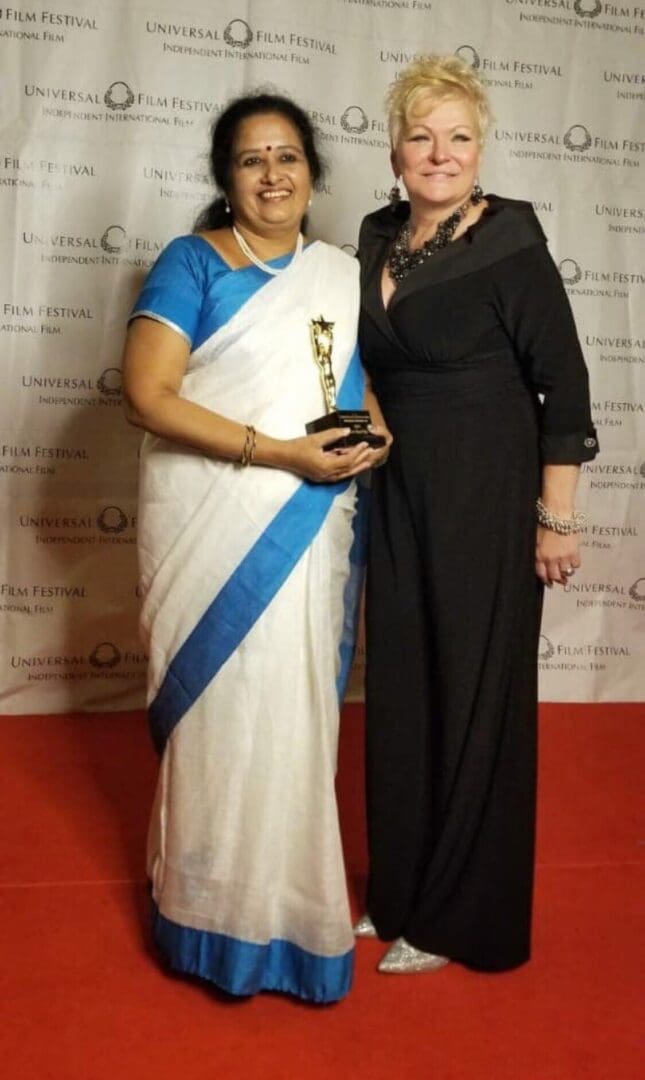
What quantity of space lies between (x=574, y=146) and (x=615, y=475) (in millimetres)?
970

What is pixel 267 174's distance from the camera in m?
1.79

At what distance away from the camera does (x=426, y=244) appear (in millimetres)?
1822

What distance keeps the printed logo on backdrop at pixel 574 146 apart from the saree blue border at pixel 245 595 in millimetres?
1709

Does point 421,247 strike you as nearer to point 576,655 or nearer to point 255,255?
point 255,255

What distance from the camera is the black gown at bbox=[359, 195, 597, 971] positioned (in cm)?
179

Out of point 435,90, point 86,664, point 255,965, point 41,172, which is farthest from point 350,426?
point 86,664

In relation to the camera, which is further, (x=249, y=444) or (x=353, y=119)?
(x=353, y=119)

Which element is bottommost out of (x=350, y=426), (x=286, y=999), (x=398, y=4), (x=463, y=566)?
(x=286, y=999)

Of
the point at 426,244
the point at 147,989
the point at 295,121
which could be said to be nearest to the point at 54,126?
the point at 295,121

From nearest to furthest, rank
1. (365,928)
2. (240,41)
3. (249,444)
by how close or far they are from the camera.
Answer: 1. (249,444)
2. (365,928)
3. (240,41)

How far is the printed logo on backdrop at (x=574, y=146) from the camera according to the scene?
315 centimetres

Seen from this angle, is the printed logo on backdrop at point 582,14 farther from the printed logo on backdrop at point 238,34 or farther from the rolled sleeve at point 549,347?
the rolled sleeve at point 549,347

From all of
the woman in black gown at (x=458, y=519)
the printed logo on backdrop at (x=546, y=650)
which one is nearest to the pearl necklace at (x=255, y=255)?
the woman in black gown at (x=458, y=519)

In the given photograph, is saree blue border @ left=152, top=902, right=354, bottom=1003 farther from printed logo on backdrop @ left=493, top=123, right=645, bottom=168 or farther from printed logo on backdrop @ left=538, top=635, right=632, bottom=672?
printed logo on backdrop @ left=493, top=123, right=645, bottom=168
